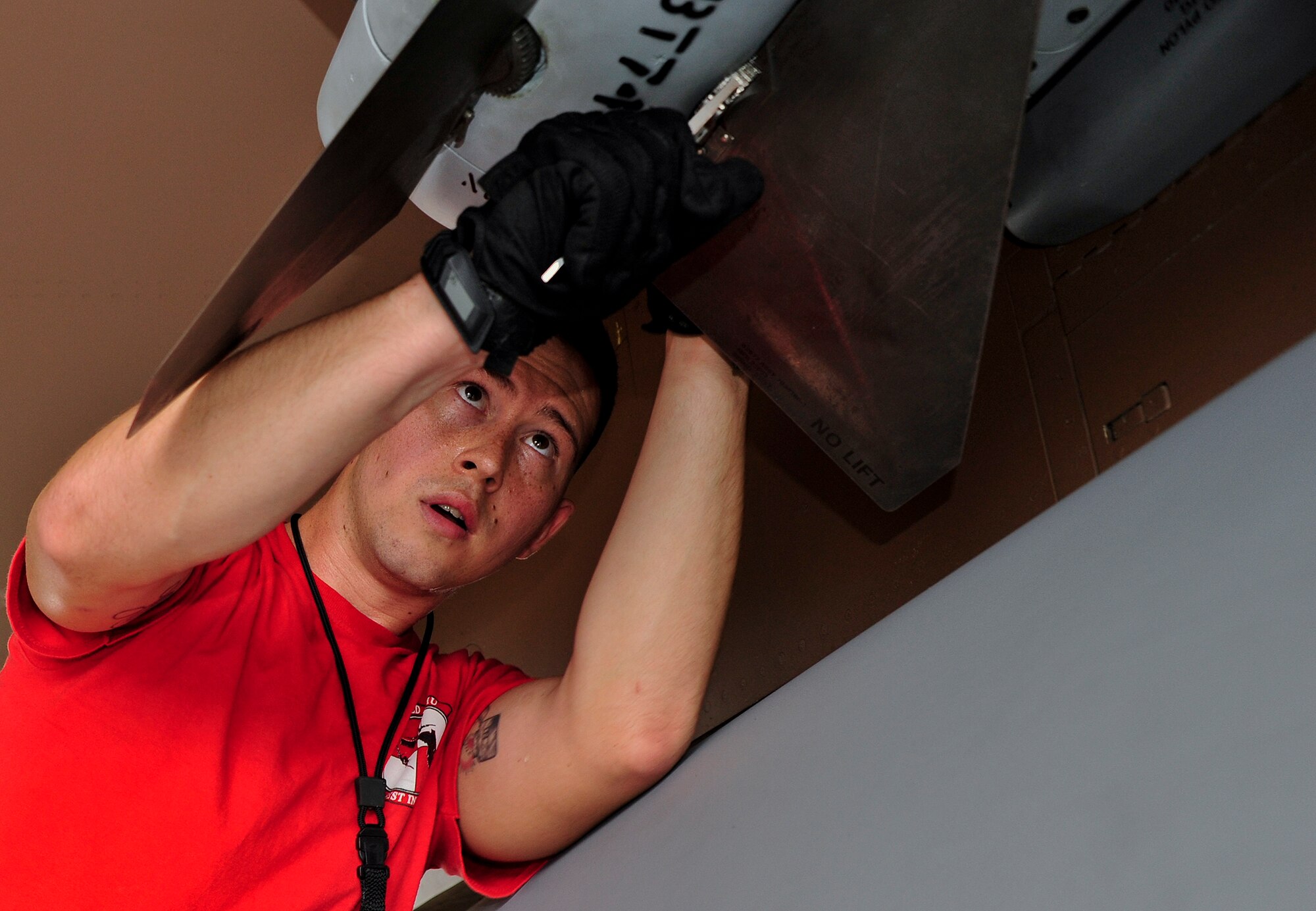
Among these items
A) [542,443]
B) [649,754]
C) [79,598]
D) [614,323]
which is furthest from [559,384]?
[79,598]

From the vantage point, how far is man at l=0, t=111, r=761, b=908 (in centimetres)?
65

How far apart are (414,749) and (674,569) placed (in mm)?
388

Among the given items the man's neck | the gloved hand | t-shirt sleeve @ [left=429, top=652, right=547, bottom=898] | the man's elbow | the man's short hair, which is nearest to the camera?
the gloved hand

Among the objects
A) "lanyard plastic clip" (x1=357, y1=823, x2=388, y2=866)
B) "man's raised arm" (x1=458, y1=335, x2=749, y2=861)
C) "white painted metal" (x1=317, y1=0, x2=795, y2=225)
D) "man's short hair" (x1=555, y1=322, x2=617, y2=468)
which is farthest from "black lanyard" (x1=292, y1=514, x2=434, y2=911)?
"white painted metal" (x1=317, y1=0, x2=795, y2=225)

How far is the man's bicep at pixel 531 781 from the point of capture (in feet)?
3.24

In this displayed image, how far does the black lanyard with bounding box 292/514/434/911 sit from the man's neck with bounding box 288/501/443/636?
0.04 m

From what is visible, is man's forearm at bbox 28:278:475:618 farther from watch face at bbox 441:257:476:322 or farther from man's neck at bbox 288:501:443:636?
man's neck at bbox 288:501:443:636

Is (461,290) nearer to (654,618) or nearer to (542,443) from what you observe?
(654,618)

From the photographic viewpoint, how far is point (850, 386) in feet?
2.65

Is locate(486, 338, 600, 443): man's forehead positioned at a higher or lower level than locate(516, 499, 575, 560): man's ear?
higher

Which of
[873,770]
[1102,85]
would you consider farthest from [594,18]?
[873,770]

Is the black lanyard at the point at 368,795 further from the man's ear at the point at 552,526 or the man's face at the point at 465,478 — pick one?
the man's ear at the point at 552,526

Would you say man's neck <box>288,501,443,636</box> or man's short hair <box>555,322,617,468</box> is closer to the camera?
man's neck <box>288,501,443,636</box>

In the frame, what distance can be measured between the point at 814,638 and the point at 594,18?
0.69 meters
